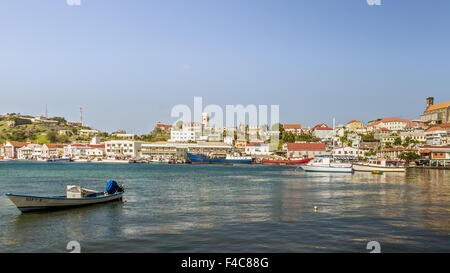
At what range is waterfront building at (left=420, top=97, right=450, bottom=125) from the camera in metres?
130

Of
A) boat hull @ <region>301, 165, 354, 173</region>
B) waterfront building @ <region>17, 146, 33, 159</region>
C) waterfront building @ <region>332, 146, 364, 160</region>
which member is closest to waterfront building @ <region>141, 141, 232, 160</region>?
waterfront building @ <region>332, 146, 364, 160</region>

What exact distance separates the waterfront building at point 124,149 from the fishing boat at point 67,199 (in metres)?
115

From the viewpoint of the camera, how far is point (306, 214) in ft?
60.2

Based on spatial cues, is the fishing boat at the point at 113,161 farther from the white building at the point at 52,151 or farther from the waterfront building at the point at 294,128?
the waterfront building at the point at 294,128

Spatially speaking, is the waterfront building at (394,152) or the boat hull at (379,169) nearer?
the boat hull at (379,169)

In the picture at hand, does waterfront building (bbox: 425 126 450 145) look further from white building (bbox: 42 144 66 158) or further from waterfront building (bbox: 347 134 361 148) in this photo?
white building (bbox: 42 144 66 158)

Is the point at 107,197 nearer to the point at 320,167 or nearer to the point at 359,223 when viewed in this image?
the point at 359,223

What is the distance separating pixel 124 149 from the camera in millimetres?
136000

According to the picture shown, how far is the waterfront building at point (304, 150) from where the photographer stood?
112425 mm

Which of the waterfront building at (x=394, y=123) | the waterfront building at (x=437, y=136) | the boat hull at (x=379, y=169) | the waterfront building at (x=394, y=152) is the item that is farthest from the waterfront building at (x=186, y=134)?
the boat hull at (x=379, y=169)

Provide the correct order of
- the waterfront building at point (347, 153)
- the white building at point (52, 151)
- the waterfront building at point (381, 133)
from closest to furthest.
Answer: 1. the waterfront building at point (347, 153)
2. the waterfront building at point (381, 133)
3. the white building at point (52, 151)
